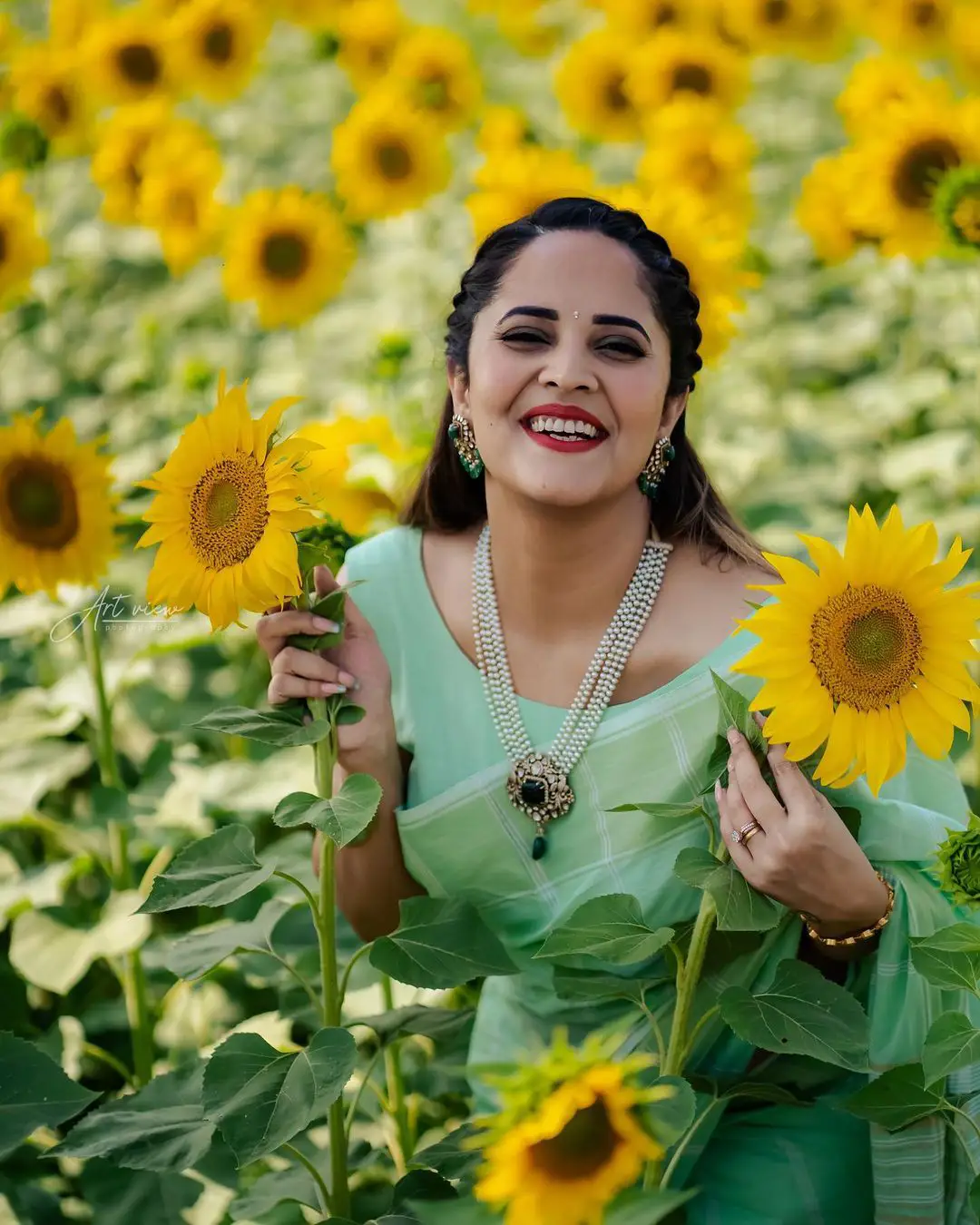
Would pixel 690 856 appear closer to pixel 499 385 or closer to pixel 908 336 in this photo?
pixel 499 385

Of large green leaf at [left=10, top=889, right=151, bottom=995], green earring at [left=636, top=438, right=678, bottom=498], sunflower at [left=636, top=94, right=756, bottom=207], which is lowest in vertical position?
large green leaf at [left=10, top=889, right=151, bottom=995]

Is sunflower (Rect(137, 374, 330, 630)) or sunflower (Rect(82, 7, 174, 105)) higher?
sunflower (Rect(82, 7, 174, 105))

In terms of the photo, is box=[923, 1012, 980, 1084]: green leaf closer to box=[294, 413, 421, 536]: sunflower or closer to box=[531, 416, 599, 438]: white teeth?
box=[531, 416, 599, 438]: white teeth

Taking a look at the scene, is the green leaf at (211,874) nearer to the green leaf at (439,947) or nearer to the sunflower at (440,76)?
the green leaf at (439,947)

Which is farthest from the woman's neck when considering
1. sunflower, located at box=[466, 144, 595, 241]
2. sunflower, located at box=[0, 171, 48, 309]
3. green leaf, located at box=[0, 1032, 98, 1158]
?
sunflower, located at box=[0, 171, 48, 309]

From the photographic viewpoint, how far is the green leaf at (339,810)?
4.08 feet

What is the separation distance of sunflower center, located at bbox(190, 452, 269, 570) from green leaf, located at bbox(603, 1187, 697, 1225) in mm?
605

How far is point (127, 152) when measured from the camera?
312cm

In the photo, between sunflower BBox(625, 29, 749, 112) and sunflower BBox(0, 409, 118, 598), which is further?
sunflower BBox(625, 29, 749, 112)

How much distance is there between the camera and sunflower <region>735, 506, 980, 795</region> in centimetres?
120

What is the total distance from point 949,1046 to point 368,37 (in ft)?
9.54

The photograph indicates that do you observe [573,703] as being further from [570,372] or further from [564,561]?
[570,372]

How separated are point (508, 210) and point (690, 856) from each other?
1399mm

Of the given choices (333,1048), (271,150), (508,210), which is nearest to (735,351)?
(508,210)
